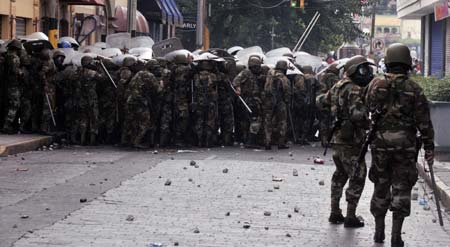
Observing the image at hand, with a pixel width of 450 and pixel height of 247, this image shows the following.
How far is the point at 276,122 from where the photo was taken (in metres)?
19.5

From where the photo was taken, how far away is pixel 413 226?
1064 centimetres

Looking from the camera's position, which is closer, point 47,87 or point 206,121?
point 47,87

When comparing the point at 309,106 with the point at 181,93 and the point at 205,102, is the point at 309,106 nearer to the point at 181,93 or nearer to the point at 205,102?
the point at 205,102

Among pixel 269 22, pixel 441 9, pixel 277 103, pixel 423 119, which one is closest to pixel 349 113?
pixel 423 119

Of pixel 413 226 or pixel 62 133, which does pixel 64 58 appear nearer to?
pixel 62 133

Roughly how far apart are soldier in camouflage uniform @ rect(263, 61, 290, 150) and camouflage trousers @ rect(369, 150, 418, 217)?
9.79m

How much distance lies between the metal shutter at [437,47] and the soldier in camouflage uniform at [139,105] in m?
22.9

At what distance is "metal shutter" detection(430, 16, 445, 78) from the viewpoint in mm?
39750

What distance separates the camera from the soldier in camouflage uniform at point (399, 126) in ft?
29.7

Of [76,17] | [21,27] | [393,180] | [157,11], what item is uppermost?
[157,11]

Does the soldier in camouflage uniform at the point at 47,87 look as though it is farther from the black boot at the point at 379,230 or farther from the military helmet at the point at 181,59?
the black boot at the point at 379,230

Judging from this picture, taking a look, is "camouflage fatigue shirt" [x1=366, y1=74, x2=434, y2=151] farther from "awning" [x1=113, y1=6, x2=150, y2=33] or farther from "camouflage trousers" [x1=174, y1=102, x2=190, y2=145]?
"awning" [x1=113, y1=6, x2=150, y2=33]

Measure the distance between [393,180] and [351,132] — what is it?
3.85 feet

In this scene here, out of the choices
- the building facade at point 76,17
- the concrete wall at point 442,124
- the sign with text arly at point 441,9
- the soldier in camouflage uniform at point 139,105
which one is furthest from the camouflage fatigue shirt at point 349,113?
the sign with text arly at point 441,9
